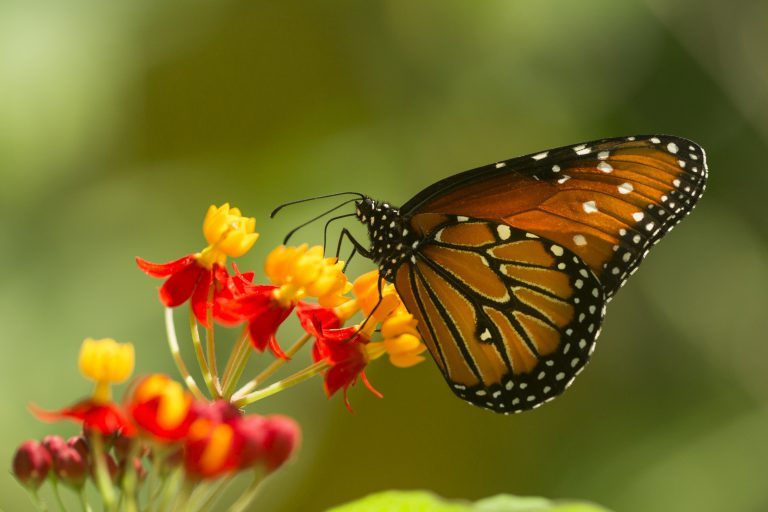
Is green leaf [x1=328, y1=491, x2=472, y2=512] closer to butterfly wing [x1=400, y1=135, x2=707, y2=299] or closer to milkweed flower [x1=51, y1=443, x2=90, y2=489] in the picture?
milkweed flower [x1=51, y1=443, x2=90, y2=489]

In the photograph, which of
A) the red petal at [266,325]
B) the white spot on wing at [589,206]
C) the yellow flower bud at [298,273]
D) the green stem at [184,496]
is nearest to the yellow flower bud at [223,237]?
the yellow flower bud at [298,273]

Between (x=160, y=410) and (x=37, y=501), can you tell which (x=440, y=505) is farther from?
(x=37, y=501)

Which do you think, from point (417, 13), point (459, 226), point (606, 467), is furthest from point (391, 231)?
point (417, 13)

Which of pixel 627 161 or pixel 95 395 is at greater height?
pixel 95 395

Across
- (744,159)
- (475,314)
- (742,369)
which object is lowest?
(742,369)

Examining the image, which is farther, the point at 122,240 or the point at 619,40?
the point at 619,40

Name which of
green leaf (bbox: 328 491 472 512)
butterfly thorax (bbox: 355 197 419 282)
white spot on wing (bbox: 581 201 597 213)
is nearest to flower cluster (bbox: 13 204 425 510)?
green leaf (bbox: 328 491 472 512)

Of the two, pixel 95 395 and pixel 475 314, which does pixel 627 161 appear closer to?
pixel 475 314
